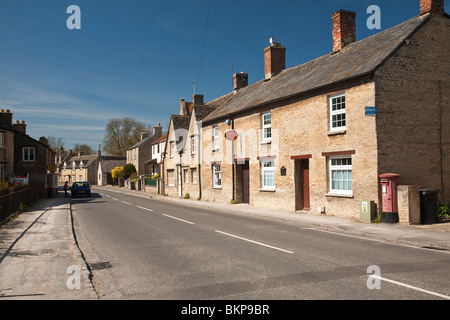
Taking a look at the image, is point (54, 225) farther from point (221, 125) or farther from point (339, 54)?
point (339, 54)

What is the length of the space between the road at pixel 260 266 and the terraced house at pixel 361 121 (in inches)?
193

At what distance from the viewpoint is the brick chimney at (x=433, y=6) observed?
15.7 m

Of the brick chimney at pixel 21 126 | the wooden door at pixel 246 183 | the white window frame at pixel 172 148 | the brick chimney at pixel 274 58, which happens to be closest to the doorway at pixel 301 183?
the wooden door at pixel 246 183

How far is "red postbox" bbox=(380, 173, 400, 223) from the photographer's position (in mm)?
13336

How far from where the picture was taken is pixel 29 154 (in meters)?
37.8

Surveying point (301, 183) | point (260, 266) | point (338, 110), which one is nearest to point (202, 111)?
point (301, 183)

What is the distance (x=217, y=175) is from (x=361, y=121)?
1445 cm

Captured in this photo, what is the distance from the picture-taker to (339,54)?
2023cm

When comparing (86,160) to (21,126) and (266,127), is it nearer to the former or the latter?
(21,126)

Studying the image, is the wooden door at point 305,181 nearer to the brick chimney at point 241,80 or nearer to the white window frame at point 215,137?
the white window frame at point 215,137
